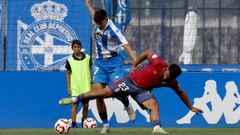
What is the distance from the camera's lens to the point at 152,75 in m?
14.7

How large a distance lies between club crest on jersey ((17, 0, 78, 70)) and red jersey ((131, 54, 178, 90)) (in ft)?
17.5

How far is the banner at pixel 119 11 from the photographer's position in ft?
66.4

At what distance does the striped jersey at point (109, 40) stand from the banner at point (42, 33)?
3793 mm

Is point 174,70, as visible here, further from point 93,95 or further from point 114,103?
point 114,103

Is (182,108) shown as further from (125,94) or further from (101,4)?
(125,94)

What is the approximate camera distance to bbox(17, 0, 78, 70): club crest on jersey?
20078mm

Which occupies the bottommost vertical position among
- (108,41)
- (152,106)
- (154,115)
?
(154,115)

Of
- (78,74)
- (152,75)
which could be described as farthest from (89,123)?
(152,75)

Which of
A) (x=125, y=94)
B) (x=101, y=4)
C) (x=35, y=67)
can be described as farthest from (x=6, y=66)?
(x=125, y=94)

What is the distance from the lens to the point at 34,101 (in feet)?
64.2

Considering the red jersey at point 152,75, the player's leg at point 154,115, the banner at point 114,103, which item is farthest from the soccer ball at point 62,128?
the banner at point 114,103

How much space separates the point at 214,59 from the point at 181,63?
5.07 ft

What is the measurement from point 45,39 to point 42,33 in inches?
6.0

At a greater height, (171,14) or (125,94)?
(171,14)
